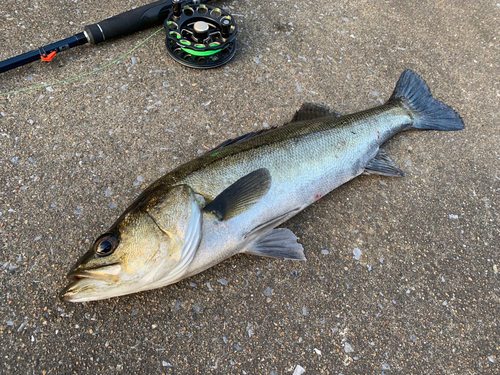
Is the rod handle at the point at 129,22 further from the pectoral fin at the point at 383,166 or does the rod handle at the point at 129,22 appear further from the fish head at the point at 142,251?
the pectoral fin at the point at 383,166

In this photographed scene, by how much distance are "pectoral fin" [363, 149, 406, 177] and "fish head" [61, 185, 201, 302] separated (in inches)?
60.6

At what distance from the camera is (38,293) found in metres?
2.05

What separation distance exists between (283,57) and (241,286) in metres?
2.43

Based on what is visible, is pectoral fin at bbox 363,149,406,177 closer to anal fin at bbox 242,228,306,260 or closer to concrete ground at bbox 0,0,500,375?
concrete ground at bbox 0,0,500,375

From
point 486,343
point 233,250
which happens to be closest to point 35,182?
point 233,250

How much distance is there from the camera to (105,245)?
5.96 feet

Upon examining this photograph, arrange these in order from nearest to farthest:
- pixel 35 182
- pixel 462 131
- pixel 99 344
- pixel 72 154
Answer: pixel 99 344 → pixel 35 182 → pixel 72 154 → pixel 462 131

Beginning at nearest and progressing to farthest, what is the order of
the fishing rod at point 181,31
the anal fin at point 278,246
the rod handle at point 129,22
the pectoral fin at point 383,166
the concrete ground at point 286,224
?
the concrete ground at point 286,224 < the anal fin at point 278,246 < the pectoral fin at point 383,166 < the fishing rod at point 181,31 < the rod handle at point 129,22

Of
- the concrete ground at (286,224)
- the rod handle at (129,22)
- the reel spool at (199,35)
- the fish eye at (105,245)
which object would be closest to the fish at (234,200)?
the fish eye at (105,245)

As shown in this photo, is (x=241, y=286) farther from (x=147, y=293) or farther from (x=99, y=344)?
(x=99, y=344)

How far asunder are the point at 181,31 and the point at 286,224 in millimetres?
2006

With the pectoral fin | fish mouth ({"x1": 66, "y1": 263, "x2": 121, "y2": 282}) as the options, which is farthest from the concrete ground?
fish mouth ({"x1": 66, "y1": 263, "x2": 121, "y2": 282})

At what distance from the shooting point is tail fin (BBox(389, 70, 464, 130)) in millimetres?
3102

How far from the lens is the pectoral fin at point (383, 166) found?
2.76m
